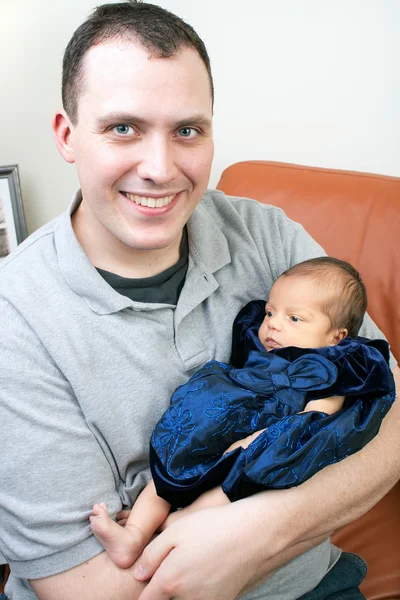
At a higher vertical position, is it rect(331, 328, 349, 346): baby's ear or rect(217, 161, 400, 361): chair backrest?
rect(217, 161, 400, 361): chair backrest

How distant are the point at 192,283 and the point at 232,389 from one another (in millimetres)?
265

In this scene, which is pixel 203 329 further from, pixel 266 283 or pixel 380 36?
pixel 380 36

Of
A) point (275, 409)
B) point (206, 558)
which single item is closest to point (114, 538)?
point (206, 558)

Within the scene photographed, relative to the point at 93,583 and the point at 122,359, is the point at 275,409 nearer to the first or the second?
the point at 122,359

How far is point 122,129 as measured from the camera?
112 centimetres

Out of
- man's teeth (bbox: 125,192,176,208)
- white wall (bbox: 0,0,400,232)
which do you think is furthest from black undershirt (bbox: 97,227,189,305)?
white wall (bbox: 0,0,400,232)

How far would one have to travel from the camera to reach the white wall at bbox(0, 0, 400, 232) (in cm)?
182

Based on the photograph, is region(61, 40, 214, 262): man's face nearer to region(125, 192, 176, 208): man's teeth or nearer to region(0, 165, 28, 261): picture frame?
region(125, 192, 176, 208): man's teeth

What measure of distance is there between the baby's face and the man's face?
0.29m

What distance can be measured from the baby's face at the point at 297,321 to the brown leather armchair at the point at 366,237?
32 cm

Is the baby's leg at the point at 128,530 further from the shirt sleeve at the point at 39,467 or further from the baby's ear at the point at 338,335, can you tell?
the baby's ear at the point at 338,335

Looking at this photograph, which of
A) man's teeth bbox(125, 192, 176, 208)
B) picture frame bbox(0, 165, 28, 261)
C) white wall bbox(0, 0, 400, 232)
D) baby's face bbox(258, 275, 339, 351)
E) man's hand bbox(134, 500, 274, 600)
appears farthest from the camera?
picture frame bbox(0, 165, 28, 261)

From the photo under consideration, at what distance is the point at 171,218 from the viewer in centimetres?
122

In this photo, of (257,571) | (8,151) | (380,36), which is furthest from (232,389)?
(8,151)
